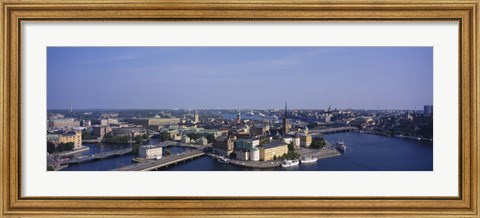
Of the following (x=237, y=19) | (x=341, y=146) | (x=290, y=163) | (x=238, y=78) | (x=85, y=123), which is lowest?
(x=290, y=163)

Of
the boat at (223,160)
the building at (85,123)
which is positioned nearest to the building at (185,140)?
the boat at (223,160)

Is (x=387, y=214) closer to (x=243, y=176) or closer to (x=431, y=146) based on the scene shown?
(x=431, y=146)

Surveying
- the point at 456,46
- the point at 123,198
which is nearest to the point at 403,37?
the point at 456,46

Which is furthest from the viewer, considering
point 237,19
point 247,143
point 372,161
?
point 247,143

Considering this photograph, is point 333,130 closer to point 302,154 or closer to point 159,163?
point 302,154

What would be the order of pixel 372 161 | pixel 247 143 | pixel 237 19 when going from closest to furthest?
pixel 237 19, pixel 372 161, pixel 247 143

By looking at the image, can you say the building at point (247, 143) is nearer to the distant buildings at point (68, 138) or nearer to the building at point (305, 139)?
the building at point (305, 139)

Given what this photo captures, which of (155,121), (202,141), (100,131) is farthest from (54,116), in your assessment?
(202,141)
